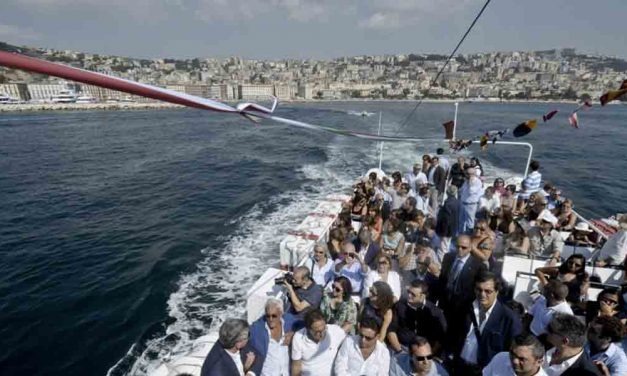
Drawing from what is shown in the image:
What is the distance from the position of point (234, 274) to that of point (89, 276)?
14.1 feet

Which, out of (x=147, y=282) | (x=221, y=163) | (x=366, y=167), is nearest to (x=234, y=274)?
(x=147, y=282)

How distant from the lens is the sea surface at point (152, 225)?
703 centimetres

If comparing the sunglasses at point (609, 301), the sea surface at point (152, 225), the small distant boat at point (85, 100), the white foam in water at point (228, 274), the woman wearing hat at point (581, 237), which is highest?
the sunglasses at point (609, 301)

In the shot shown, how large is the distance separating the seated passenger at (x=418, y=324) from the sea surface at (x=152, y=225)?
15.3ft

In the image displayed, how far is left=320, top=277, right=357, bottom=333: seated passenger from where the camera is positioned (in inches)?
134

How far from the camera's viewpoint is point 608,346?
8.81 feet

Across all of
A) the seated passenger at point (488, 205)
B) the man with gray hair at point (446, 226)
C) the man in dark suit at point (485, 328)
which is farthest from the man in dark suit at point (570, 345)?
the seated passenger at point (488, 205)

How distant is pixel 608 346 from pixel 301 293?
262cm

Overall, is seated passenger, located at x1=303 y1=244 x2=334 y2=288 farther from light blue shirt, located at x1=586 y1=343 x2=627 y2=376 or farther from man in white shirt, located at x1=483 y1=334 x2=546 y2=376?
light blue shirt, located at x1=586 y1=343 x2=627 y2=376

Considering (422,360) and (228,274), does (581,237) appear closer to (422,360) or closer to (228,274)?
(422,360)

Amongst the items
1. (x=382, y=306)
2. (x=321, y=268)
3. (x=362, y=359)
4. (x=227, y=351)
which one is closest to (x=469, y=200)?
(x=321, y=268)

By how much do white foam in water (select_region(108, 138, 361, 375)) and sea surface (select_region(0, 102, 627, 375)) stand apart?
0.03m

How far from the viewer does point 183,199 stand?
16469mm

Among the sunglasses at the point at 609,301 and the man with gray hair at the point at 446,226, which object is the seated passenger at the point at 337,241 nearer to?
the man with gray hair at the point at 446,226
